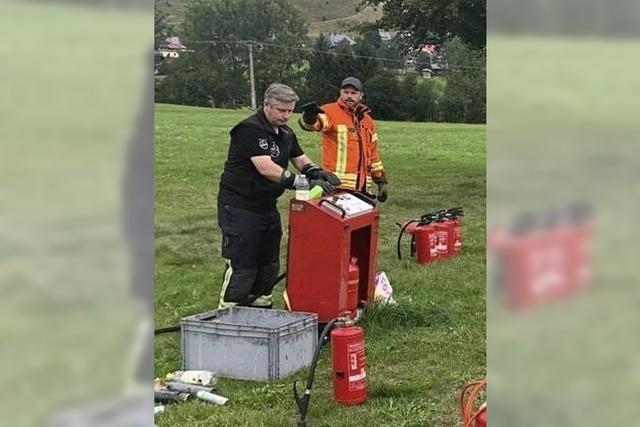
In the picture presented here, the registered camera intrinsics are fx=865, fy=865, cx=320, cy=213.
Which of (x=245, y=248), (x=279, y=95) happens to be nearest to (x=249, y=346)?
(x=245, y=248)

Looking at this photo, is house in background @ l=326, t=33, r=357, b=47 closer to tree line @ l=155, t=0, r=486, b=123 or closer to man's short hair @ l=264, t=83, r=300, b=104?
tree line @ l=155, t=0, r=486, b=123

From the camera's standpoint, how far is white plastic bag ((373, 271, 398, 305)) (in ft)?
21.1

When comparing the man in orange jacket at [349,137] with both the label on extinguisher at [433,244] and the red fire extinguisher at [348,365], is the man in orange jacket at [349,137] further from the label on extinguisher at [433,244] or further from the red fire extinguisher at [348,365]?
the red fire extinguisher at [348,365]

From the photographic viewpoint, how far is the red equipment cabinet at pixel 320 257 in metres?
5.56

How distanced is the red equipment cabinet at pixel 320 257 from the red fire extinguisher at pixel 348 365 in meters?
0.99

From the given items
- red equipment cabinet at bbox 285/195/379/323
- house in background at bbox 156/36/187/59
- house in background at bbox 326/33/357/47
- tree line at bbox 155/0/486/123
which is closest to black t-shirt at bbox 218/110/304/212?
red equipment cabinet at bbox 285/195/379/323

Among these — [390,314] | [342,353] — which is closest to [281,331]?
[342,353]

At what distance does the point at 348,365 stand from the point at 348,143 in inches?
128

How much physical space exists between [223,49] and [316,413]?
34409mm

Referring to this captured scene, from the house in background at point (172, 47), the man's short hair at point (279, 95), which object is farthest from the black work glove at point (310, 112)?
the house in background at point (172, 47)

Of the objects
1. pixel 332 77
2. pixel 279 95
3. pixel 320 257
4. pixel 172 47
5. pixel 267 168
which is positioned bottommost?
pixel 320 257

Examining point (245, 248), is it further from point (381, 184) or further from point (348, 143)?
point (381, 184)

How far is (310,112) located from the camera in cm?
700

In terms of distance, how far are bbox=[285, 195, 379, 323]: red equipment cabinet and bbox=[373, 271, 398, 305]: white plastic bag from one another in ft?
1.96
